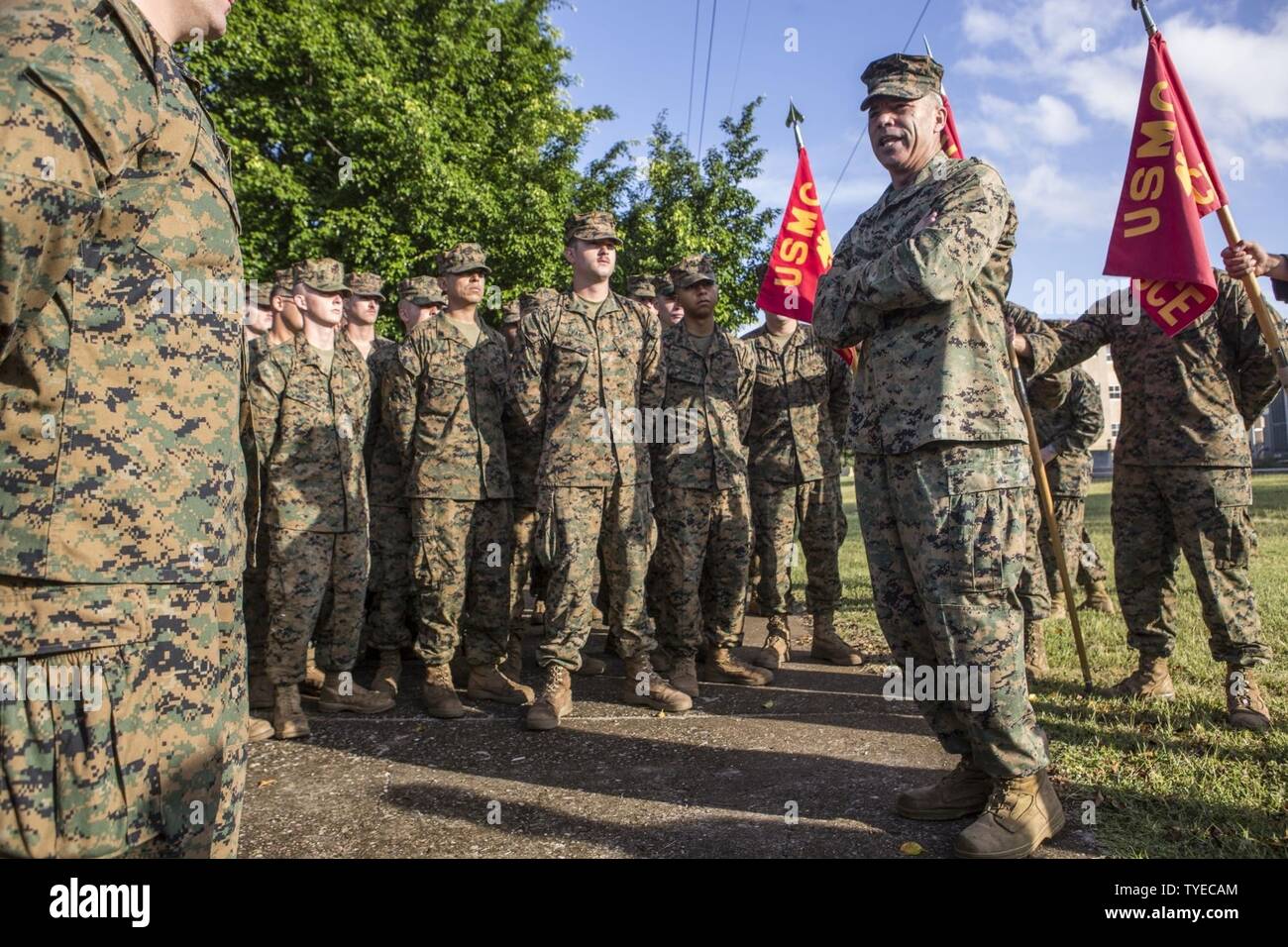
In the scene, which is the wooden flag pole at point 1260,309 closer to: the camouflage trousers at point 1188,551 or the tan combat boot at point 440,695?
the camouflage trousers at point 1188,551

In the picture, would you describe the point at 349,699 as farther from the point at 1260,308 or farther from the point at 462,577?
the point at 1260,308

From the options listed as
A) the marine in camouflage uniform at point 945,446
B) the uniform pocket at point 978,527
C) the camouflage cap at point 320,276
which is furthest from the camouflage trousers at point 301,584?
the uniform pocket at point 978,527

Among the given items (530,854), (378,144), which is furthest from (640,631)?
(378,144)

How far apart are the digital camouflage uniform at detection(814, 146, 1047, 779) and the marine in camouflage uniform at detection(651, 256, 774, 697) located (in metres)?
2.22

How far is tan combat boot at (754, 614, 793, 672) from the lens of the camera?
5910mm

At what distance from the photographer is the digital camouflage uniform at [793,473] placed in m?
6.27

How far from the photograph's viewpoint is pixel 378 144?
14289mm

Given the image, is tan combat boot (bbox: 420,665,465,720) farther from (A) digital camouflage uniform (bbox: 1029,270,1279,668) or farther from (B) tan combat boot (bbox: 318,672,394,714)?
(A) digital camouflage uniform (bbox: 1029,270,1279,668)

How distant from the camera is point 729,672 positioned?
5637 mm

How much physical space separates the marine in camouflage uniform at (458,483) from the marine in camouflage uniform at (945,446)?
2.67 metres

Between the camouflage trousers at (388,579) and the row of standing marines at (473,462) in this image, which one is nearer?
the row of standing marines at (473,462)

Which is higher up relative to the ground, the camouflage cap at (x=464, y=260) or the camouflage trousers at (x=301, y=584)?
the camouflage cap at (x=464, y=260)

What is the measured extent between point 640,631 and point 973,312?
2.86 m

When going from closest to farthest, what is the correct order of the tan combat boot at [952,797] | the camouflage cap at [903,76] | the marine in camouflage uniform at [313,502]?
the camouflage cap at [903,76] < the tan combat boot at [952,797] < the marine in camouflage uniform at [313,502]
